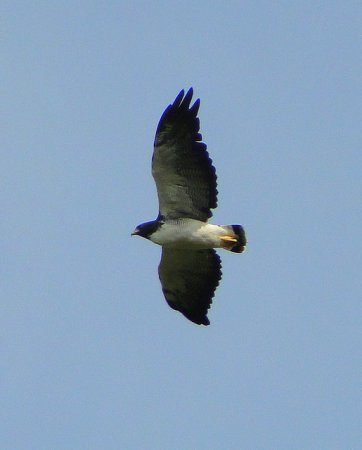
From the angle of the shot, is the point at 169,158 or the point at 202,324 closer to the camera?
the point at 169,158

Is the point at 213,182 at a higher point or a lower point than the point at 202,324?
higher

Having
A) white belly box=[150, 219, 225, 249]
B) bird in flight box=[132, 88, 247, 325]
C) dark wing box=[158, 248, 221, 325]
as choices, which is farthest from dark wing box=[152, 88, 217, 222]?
dark wing box=[158, 248, 221, 325]

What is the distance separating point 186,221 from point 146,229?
64cm

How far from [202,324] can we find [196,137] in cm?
353

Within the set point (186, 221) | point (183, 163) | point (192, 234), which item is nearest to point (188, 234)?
point (192, 234)

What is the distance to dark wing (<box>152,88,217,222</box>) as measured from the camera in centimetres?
2373

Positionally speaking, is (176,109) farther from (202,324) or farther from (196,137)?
(202,324)

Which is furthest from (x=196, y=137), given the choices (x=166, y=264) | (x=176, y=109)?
(x=166, y=264)

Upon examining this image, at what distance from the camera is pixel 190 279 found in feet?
83.4

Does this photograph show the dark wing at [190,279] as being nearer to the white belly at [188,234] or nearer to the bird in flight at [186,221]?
the bird in flight at [186,221]

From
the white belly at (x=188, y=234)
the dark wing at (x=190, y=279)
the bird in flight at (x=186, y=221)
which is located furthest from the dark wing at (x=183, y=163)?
the dark wing at (x=190, y=279)

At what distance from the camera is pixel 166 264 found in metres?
25.2

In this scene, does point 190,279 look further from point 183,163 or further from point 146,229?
point 183,163

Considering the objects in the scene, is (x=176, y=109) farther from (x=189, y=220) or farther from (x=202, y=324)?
(x=202, y=324)
